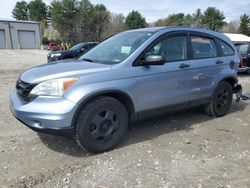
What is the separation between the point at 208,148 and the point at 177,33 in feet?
6.55

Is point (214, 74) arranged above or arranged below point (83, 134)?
above

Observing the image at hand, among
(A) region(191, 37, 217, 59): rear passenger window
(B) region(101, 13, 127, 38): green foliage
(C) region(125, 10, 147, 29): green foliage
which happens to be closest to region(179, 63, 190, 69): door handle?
(A) region(191, 37, 217, 59): rear passenger window

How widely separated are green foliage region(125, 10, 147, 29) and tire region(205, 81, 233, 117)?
191 feet

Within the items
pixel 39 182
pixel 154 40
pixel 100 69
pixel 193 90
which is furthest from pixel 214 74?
pixel 39 182

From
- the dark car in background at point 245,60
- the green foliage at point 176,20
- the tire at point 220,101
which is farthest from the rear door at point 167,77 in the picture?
the green foliage at point 176,20

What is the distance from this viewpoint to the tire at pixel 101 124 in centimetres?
356

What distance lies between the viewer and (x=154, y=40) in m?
4.27

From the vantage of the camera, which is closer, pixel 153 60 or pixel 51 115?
pixel 51 115

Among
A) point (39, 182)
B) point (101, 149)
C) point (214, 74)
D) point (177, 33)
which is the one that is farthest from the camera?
point (214, 74)

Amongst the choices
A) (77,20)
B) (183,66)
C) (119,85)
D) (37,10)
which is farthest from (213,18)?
(119,85)

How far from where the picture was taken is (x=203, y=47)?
5.12 m

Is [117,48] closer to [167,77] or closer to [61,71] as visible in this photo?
[167,77]

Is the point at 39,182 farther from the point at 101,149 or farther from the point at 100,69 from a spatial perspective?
the point at 100,69

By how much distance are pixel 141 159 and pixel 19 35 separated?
46850 mm
